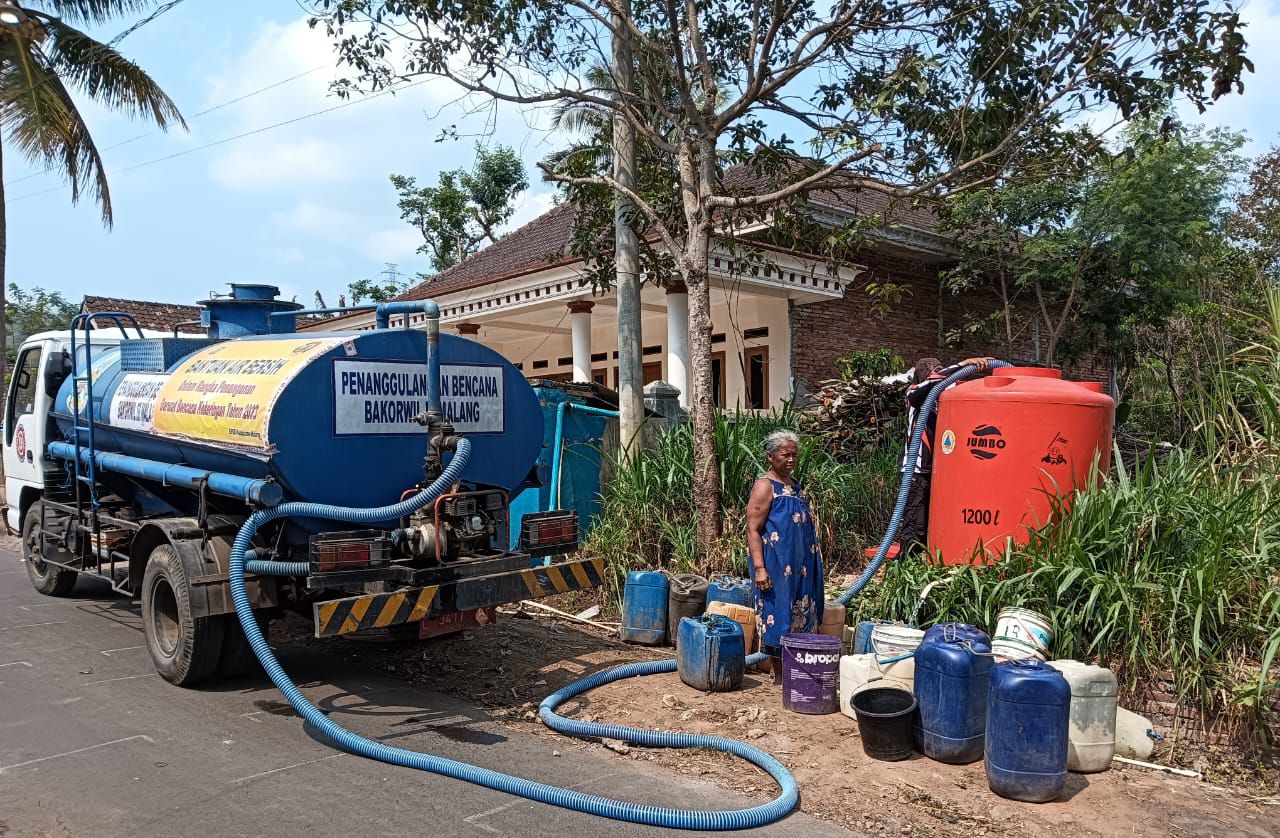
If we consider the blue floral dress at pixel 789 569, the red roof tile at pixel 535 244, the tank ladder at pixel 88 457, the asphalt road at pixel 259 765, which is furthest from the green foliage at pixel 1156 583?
the red roof tile at pixel 535 244

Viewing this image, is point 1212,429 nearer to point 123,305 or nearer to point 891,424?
point 891,424

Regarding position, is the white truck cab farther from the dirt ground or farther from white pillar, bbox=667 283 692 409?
white pillar, bbox=667 283 692 409

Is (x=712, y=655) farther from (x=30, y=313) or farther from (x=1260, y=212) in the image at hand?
(x=30, y=313)

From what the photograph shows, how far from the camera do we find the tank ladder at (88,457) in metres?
7.28

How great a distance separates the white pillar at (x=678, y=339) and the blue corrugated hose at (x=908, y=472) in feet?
21.6

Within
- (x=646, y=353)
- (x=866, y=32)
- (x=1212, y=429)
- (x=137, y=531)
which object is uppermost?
(x=866, y=32)

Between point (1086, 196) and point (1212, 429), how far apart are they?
9738 millimetres

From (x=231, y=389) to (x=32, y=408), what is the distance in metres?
4.45

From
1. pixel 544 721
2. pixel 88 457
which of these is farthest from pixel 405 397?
pixel 88 457

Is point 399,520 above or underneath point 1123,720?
above

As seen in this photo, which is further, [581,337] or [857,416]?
[581,337]

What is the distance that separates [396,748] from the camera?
188 inches

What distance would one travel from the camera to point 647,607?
276 inches

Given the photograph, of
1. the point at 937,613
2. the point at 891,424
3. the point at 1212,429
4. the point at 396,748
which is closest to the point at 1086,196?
the point at 891,424
